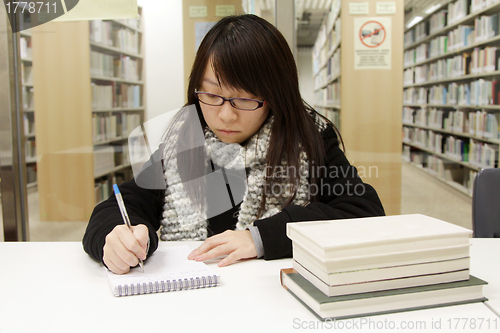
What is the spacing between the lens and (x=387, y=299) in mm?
645

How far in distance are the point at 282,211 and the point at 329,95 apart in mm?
1532

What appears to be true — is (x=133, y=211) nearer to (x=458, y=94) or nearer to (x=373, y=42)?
(x=373, y=42)

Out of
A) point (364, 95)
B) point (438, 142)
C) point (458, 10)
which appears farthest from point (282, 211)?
point (458, 10)

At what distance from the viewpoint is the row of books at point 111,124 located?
7.50 ft

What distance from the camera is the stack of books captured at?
24.7 inches

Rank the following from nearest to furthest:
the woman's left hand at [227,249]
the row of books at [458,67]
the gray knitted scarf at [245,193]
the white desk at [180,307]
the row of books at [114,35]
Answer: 1. the white desk at [180,307]
2. the woman's left hand at [227,249]
3. the gray knitted scarf at [245,193]
4. the row of books at [114,35]
5. the row of books at [458,67]

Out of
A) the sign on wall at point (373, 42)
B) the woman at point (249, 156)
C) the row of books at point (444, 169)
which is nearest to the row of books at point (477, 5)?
the sign on wall at point (373, 42)

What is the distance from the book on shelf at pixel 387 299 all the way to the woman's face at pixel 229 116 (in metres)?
0.58

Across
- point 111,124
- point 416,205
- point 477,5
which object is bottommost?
point 416,205

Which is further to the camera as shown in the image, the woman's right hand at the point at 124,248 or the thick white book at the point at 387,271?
the woman's right hand at the point at 124,248

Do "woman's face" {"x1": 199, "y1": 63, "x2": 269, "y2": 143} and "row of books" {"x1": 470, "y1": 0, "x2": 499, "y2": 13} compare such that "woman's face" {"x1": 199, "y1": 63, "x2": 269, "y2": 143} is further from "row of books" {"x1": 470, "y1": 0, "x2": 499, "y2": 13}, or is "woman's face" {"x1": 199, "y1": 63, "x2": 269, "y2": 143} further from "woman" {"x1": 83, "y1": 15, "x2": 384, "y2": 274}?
"row of books" {"x1": 470, "y1": 0, "x2": 499, "y2": 13}

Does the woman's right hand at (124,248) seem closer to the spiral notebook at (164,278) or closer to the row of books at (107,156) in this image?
the spiral notebook at (164,278)

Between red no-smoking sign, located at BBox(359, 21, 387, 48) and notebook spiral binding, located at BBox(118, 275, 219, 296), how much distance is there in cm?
187

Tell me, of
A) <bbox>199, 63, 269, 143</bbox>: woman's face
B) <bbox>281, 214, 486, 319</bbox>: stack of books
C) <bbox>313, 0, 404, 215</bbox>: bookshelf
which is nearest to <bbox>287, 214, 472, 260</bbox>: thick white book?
<bbox>281, 214, 486, 319</bbox>: stack of books
